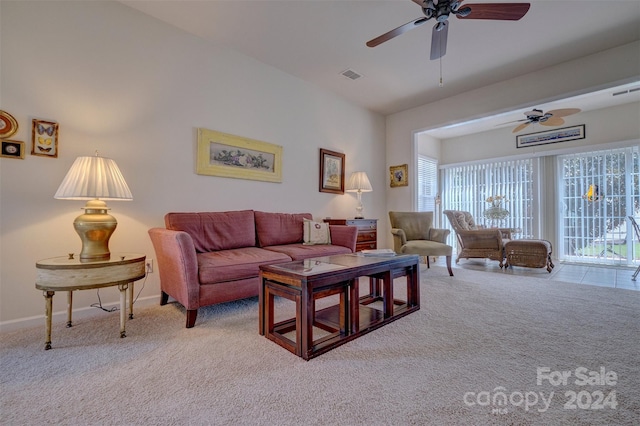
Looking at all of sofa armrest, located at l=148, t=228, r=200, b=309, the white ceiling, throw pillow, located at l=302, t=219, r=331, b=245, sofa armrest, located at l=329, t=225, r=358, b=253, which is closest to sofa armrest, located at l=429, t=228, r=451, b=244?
sofa armrest, located at l=329, t=225, r=358, b=253

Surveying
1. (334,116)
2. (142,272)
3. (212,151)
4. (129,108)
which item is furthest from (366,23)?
(142,272)

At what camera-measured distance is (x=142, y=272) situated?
2033mm

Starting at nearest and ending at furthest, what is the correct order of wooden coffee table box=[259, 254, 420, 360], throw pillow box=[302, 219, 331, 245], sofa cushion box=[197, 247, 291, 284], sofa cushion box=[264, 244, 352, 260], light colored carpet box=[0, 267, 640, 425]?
light colored carpet box=[0, 267, 640, 425], wooden coffee table box=[259, 254, 420, 360], sofa cushion box=[197, 247, 291, 284], sofa cushion box=[264, 244, 352, 260], throw pillow box=[302, 219, 331, 245]

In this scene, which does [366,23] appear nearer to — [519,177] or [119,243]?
[119,243]

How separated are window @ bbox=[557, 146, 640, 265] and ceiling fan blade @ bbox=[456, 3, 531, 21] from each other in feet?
15.2

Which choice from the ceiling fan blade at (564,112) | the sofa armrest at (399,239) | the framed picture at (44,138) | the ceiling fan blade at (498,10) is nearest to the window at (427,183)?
the ceiling fan blade at (564,112)

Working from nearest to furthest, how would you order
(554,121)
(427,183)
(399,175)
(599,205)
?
(554,121), (599,205), (399,175), (427,183)

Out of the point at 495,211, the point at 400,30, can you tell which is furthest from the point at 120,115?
the point at 495,211

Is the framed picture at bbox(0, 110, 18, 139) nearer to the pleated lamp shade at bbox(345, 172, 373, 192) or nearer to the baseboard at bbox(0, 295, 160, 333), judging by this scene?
the baseboard at bbox(0, 295, 160, 333)

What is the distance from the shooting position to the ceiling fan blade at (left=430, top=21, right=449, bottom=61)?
2.32 metres

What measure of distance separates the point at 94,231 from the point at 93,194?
0.27 meters

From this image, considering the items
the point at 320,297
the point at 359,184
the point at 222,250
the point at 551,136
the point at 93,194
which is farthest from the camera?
the point at 551,136

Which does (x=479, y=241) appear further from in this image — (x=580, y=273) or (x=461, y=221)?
(x=580, y=273)

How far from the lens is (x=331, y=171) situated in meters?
4.38
